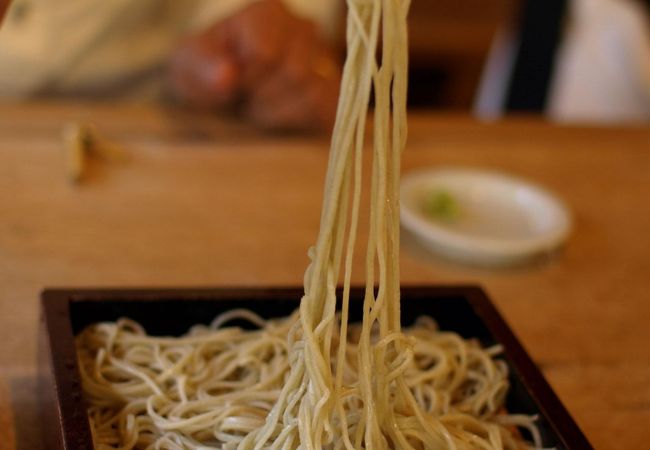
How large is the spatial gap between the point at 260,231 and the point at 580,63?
159 cm

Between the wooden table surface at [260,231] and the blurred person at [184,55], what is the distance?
56 millimetres

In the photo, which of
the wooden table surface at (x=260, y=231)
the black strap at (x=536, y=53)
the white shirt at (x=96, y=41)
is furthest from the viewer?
the black strap at (x=536, y=53)

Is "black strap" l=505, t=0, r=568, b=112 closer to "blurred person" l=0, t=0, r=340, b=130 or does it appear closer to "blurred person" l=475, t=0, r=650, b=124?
"blurred person" l=475, t=0, r=650, b=124

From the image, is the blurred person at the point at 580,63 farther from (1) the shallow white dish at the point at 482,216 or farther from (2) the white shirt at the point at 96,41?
(1) the shallow white dish at the point at 482,216

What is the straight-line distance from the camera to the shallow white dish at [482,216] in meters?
1.06

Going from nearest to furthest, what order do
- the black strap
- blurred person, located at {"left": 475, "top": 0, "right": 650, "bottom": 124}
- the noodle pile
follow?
the noodle pile < blurred person, located at {"left": 475, "top": 0, "right": 650, "bottom": 124} < the black strap

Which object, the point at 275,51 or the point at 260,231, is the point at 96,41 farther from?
the point at 260,231

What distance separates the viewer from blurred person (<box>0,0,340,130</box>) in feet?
4.38

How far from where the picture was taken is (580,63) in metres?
2.39

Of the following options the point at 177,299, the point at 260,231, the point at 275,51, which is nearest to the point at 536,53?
the point at 275,51

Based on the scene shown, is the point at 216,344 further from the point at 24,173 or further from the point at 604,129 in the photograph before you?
the point at 604,129

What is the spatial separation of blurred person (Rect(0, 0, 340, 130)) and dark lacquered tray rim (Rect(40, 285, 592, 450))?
589 millimetres

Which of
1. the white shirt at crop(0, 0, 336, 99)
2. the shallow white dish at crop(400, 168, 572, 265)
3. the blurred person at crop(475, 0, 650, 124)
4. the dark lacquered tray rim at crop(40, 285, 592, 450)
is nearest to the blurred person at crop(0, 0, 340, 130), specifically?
the white shirt at crop(0, 0, 336, 99)

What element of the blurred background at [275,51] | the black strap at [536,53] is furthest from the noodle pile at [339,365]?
the black strap at [536,53]
